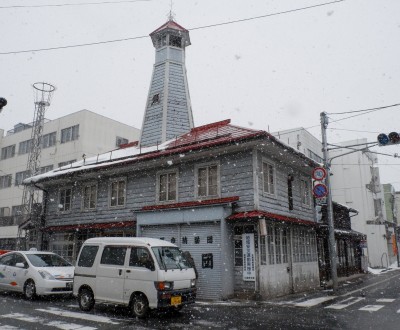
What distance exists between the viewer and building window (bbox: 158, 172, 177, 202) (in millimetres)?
16125

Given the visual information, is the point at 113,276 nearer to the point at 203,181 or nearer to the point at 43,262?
the point at 43,262

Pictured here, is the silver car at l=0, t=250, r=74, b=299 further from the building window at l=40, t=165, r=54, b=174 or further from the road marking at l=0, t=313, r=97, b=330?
the building window at l=40, t=165, r=54, b=174

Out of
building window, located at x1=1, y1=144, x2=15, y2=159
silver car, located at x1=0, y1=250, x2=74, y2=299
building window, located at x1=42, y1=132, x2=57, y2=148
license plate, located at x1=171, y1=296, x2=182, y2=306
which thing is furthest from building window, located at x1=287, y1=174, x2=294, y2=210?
building window, located at x1=1, y1=144, x2=15, y2=159

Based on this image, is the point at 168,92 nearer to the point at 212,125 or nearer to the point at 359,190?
the point at 212,125

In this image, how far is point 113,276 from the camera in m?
9.78

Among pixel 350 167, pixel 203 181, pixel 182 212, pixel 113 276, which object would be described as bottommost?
pixel 113 276

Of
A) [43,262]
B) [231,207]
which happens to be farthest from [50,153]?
[231,207]

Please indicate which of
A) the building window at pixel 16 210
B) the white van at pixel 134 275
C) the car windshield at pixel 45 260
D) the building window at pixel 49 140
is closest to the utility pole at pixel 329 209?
the white van at pixel 134 275

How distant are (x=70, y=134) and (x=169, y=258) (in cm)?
2840

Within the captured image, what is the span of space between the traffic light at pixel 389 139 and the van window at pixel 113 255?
402 inches

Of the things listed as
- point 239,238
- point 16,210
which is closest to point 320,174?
point 239,238

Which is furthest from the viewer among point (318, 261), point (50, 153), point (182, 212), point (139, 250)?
point (50, 153)

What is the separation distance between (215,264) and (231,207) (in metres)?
2.27

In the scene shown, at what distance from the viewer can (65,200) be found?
2088cm
